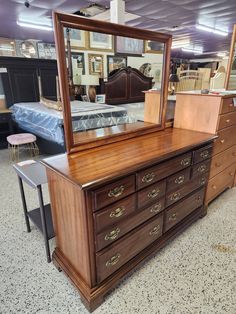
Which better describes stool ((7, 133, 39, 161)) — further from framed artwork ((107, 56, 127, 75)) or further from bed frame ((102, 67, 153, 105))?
framed artwork ((107, 56, 127, 75))

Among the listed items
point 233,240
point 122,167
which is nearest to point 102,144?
point 122,167

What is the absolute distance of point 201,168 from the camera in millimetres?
1852

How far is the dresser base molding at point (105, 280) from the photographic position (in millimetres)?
1258

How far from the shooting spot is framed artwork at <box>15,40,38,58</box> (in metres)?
5.11

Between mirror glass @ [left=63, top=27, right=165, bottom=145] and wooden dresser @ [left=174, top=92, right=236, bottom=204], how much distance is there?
250 millimetres

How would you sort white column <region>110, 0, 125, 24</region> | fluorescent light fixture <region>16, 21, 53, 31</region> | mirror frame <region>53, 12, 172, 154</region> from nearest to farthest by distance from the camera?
mirror frame <region>53, 12, 172, 154</region> → white column <region>110, 0, 125, 24</region> → fluorescent light fixture <region>16, 21, 53, 31</region>

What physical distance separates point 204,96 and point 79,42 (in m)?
1.16

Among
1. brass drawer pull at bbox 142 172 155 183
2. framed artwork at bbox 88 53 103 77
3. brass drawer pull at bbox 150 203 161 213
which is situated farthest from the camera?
framed artwork at bbox 88 53 103 77

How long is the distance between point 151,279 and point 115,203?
2.31 ft

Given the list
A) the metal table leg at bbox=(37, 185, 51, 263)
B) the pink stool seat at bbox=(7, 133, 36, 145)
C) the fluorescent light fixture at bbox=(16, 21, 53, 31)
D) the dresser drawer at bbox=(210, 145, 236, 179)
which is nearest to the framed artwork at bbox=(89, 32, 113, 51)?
the metal table leg at bbox=(37, 185, 51, 263)

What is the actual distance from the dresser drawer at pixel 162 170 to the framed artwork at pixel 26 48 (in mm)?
5041

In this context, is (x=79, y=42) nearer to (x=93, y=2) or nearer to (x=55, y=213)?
(x=55, y=213)

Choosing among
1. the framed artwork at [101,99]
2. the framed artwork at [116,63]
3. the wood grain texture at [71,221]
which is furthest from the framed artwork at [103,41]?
the wood grain texture at [71,221]

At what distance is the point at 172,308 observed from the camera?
129 centimetres
